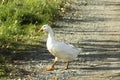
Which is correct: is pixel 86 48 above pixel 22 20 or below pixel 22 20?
below

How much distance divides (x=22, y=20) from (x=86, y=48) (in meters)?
3.62

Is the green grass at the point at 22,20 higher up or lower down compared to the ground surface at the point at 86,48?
higher up

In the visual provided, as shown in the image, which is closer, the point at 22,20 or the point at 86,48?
the point at 86,48

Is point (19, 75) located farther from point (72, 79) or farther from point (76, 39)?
point (76, 39)

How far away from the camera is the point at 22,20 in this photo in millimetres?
15164

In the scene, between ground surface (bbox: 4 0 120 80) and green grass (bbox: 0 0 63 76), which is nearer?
ground surface (bbox: 4 0 120 80)

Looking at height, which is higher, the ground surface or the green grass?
the green grass

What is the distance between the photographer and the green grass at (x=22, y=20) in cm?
1212

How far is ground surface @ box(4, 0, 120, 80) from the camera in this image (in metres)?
9.59

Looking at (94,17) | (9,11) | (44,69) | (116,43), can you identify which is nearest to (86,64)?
(44,69)

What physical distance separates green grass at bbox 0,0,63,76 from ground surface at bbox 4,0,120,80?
1.61 ft

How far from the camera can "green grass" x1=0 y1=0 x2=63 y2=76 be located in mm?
12117

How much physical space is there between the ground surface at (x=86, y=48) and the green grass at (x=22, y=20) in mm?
491

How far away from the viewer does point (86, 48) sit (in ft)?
39.9
